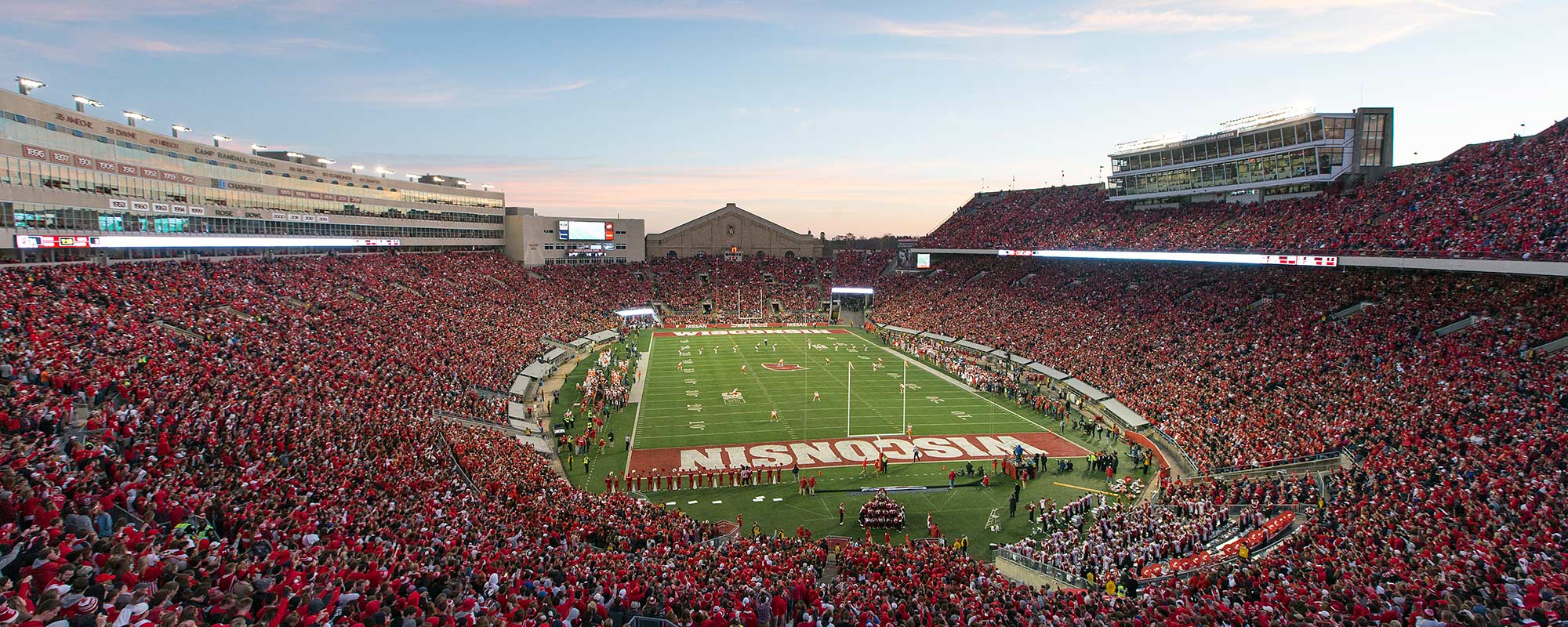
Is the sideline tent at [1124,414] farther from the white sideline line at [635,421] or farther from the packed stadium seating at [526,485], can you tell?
the white sideline line at [635,421]

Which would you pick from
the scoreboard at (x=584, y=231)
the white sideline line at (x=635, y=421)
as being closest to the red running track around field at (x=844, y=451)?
the white sideline line at (x=635, y=421)

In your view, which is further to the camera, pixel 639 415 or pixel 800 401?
pixel 800 401

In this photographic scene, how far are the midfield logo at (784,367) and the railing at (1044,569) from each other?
2708 cm

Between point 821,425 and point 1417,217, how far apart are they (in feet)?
87.8

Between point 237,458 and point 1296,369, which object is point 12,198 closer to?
point 237,458

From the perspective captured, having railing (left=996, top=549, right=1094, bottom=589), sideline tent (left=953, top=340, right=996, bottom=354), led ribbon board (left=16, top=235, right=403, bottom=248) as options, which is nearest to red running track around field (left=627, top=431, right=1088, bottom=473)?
railing (left=996, top=549, right=1094, bottom=589)

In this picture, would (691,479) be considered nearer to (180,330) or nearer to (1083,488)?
(1083,488)

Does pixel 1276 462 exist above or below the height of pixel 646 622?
below

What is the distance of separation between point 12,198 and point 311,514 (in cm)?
2738

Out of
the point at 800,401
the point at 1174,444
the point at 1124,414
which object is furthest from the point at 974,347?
the point at 1174,444

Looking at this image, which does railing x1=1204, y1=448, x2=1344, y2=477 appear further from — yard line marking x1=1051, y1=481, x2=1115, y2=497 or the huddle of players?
the huddle of players

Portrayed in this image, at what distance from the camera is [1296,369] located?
29.3 metres

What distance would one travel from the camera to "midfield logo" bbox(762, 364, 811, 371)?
45312mm

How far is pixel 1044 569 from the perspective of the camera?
56.7 ft
